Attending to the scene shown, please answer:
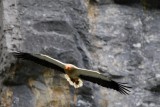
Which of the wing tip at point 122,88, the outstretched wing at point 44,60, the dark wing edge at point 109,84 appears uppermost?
the outstretched wing at point 44,60

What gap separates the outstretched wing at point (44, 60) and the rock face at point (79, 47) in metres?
0.14

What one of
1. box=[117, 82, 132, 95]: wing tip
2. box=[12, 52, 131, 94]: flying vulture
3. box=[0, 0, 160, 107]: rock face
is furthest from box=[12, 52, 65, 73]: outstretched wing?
box=[117, 82, 132, 95]: wing tip

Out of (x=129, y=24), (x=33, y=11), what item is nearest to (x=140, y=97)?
(x=129, y=24)

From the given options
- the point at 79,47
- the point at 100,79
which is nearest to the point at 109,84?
the point at 100,79

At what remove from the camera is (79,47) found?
6480 millimetres

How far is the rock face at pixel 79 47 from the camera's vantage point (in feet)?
20.2

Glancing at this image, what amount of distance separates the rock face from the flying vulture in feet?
0.62

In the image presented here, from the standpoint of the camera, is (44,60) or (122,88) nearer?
(44,60)

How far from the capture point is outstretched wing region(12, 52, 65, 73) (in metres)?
5.91

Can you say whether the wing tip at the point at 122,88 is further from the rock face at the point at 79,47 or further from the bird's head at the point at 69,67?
the bird's head at the point at 69,67

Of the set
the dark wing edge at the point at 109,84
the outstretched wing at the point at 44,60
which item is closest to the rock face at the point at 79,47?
the outstretched wing at the point at 44,60

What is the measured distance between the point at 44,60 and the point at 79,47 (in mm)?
608

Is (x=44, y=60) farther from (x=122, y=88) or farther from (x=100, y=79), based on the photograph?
(x=122, y=88)

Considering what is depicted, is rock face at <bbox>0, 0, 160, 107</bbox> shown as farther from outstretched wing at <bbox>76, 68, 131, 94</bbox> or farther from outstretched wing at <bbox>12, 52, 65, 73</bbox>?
outstretched wing at <bbox>76, 68, 131, 94</bbox>
